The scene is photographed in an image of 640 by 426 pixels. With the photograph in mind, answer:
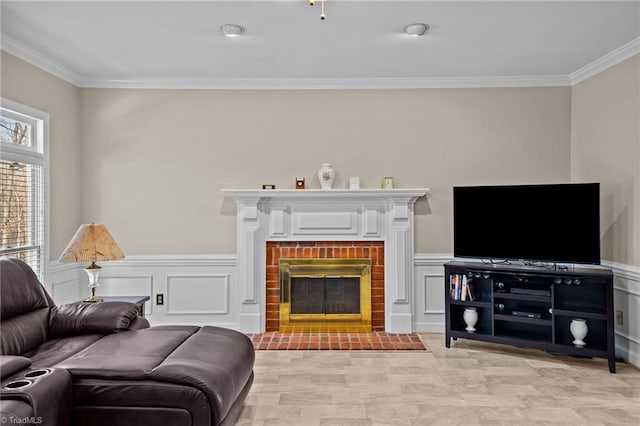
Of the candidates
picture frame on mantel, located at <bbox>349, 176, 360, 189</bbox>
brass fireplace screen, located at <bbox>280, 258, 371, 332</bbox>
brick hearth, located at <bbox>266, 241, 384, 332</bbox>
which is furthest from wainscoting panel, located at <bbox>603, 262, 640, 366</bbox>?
picture frame on mantel, located at <bbox>349, 176, 360, 189</bbox>

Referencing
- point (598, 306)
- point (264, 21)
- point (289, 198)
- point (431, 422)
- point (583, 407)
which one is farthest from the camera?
point (289, 198)

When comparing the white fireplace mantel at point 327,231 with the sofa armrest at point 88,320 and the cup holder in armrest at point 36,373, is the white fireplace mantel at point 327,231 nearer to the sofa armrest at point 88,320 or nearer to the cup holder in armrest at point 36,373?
the sofa armrest at point 88,320

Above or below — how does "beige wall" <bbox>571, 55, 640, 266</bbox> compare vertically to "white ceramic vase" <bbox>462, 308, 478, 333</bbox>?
above

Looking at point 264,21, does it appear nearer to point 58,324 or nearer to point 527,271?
point 58,324

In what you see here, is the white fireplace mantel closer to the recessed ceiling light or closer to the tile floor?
the tile floor

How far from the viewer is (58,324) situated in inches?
120

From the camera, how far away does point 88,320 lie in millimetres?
3066

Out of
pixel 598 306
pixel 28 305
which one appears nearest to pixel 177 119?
pixel 28 305

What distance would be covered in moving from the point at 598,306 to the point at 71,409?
154 inches

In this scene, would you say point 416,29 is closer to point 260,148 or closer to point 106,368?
point 260,148

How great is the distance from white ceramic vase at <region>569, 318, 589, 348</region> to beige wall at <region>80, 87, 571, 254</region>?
1384 millimetres

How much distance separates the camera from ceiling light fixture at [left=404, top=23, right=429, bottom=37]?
11.4ft

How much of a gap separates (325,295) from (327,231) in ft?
2.24

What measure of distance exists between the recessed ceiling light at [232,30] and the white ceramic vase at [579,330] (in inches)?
141
